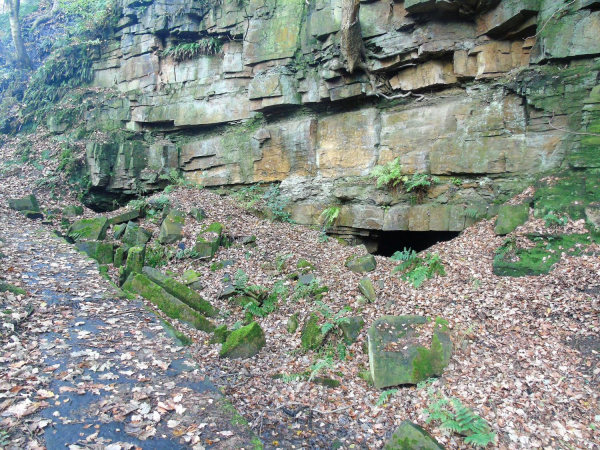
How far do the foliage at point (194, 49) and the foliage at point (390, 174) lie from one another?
8.86 m

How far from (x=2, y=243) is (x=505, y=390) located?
11416 mm

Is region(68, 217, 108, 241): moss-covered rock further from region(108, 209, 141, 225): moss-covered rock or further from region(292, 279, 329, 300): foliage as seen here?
region(292, 279, 329, 300): foliage

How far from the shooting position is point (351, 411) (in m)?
5.25

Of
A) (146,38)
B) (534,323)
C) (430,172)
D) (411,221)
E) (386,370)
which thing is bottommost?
(386,370)

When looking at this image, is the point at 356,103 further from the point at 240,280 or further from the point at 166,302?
the point at 166,302

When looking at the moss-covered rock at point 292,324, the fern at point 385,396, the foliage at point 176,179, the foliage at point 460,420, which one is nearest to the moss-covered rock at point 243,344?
the moss-covered rock at point 292,324

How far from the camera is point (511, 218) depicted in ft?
29.1

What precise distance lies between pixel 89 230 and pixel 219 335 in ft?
23.4

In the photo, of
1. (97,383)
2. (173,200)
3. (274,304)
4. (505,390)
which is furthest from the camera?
(173,200)

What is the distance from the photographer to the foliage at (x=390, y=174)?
37.8 ft

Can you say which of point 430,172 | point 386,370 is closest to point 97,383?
point 386,370

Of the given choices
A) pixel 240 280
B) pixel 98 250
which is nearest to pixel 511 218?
pixel 240 280

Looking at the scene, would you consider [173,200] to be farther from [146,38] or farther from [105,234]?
[146,38]

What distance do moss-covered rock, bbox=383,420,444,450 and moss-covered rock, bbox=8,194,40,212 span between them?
14354 mm
